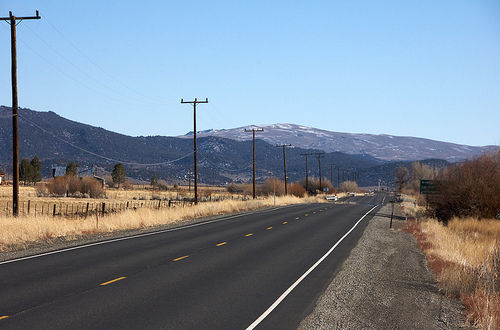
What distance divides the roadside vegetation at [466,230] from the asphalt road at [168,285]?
2.81m

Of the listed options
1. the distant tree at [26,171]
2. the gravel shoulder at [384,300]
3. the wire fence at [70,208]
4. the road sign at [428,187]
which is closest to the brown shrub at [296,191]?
the wire fence at [70,208]

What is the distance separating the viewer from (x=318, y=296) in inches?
411

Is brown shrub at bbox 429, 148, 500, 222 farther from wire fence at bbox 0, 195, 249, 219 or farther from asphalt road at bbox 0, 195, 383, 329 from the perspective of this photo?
wire fence at bbox 0, 195, 249, 219

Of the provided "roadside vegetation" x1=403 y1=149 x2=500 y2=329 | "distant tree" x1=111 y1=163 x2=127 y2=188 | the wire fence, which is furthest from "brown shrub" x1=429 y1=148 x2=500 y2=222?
"distant tree" x1=111 y1=163 x2=127 y2=188

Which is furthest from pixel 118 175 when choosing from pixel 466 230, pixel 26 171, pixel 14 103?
pixel 466 230

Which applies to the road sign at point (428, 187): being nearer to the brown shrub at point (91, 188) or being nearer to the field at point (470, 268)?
the field at point (470, 268)

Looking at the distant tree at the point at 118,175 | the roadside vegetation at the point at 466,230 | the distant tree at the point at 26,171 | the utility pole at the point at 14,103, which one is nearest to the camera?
the roadside vegetation at the point at 466,230

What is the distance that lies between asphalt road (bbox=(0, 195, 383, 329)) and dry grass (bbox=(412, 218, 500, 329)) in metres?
2.70

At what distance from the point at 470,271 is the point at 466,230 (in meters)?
15.6

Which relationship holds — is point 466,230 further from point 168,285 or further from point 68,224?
point 168,285

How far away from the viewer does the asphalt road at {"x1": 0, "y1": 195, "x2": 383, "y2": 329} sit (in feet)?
27.4

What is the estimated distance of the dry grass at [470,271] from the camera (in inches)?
348

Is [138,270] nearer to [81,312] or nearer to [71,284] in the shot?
[71,284]

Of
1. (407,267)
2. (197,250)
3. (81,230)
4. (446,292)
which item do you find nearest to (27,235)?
(81,230)
